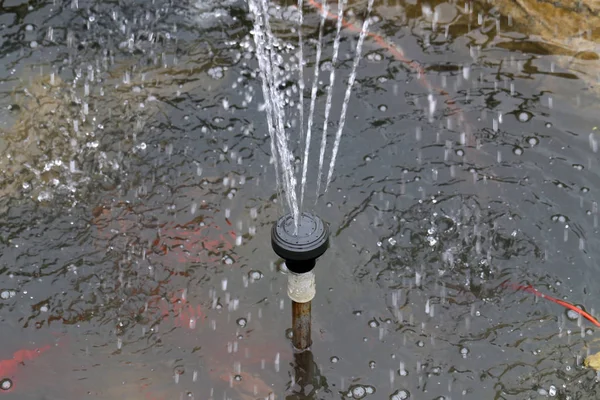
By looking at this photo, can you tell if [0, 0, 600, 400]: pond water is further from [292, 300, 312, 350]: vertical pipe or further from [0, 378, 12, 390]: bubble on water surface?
[292, 300, 312, 350]: vertical pipe

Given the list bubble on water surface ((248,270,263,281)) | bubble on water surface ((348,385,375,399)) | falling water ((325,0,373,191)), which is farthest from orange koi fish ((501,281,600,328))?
bubble on water surface ((248,270,263,281))

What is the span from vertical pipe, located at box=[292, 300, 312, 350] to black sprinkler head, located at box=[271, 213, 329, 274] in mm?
373

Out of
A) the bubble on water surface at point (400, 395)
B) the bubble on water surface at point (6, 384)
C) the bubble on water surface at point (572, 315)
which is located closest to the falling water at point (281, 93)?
the bubble on water surface at point (400, 395)

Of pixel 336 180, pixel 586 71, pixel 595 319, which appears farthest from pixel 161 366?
pixel 586 71

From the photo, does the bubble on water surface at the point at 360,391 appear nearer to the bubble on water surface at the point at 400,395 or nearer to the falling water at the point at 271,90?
the bubble on water surface at the point at 400,395

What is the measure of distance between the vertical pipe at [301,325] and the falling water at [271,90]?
93 cm

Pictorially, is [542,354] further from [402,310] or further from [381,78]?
[381,78]

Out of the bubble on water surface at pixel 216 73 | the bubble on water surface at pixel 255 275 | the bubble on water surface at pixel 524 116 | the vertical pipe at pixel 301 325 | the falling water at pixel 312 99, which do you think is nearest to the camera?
the vertical pipe at pixel 301 325

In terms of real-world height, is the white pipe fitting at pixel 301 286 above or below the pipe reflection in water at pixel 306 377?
above

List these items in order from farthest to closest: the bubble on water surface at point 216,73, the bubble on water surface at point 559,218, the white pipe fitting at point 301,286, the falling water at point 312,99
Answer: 1. the bubble on water surface at point 216,73
2. the falling water at point 312,99
3. the bubble on water surface at point 559,218
4. the white pipe fitting at point 301,286

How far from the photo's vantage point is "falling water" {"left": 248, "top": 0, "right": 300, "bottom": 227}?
515 cm

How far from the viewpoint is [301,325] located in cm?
386

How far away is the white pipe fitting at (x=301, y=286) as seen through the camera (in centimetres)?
346

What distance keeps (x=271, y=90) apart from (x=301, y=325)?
8.42ft
